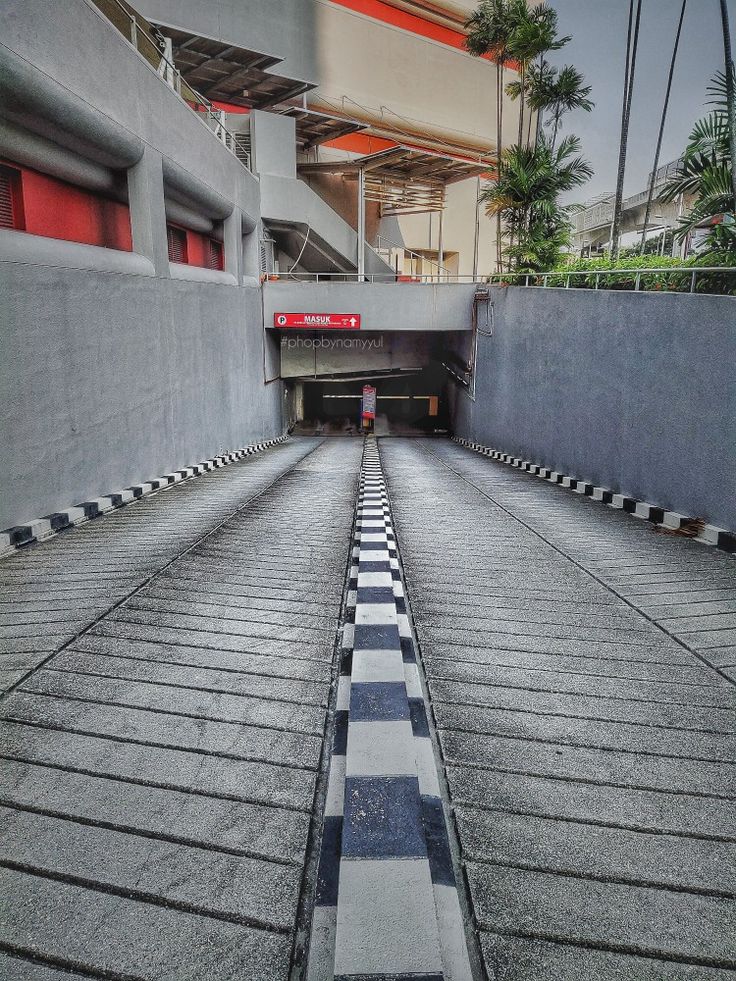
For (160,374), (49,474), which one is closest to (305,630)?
(49,474)

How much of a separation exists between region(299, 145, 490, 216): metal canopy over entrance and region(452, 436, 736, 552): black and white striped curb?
48.5 ft

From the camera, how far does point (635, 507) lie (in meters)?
8.45

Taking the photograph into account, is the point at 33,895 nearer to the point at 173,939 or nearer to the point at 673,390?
the point at 173,939

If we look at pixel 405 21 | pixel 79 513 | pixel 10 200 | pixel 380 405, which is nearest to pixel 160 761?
pixel 79 513

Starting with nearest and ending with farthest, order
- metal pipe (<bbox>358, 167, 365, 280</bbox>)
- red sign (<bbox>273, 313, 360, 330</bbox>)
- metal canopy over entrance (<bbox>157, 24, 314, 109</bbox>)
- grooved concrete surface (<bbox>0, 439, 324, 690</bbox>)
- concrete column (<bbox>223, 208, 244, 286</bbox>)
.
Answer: grooved concrete surface (<bbox>0, 439, 324, 690</bbox>)
concrete column (<bbox>223, 208, 244, 286</bbox>)
metal canopy over entrance (<bbox>157, 24, 314, 109</bbox>)
red sign (<bbox>273, 313, 360, 330</bbox>)
metal pipe (<bbox>358, 167, 365, 280</bbox>)

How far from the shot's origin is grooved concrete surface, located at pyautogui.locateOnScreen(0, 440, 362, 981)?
5.87ft

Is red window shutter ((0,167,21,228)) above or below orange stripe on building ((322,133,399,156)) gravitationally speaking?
below

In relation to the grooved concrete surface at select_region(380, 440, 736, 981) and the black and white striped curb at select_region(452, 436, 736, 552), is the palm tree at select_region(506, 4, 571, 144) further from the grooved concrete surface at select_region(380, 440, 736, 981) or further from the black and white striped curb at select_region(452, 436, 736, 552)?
the grooved concrete surface at select_region(380, 440, 736, 981)

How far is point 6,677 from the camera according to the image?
3.26 metres

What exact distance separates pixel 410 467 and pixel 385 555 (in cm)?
863

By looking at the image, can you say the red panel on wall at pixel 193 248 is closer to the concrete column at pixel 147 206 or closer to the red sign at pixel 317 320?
the concrete column at pixel 147 206

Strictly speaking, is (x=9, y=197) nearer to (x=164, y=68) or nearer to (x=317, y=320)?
(x=164, y=68)

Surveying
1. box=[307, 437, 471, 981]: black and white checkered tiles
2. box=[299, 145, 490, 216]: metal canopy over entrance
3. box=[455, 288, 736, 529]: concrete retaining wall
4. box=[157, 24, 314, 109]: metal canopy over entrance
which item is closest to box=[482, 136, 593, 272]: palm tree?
box=[455, 288, 736, 529]: concrete retaining wall

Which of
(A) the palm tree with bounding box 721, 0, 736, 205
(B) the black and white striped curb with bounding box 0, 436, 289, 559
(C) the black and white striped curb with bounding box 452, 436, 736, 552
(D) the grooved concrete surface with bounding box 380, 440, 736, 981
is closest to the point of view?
(D) the grooved concrete surface with bounding box 380, 440, 736, 981
